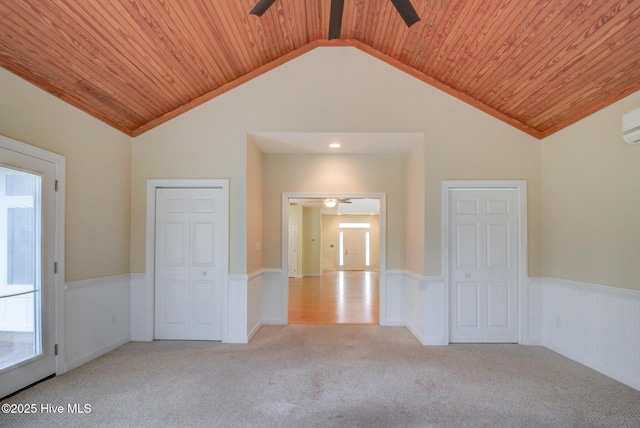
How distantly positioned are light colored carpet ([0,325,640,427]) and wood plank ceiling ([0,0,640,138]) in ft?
8.87

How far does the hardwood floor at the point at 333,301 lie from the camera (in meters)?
5.79

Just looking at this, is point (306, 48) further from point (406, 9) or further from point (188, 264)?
point (188, 264)

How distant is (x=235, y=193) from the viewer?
177 inches

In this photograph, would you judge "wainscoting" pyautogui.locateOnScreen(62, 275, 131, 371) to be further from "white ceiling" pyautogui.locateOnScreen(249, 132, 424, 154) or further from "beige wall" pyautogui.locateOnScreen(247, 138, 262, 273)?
"white ceiling" pyautogui.locateOnScreen(249, 132, 424, 154)

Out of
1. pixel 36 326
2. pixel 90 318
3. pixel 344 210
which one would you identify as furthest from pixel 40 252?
pixel 344 210

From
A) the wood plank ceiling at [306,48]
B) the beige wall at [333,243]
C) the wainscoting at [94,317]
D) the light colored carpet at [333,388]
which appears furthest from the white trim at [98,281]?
the beige wall at [333,243]

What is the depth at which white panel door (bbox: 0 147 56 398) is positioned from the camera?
114 inches

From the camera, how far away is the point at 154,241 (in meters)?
4.55

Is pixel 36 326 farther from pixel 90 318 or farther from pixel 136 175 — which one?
pixel 136 175

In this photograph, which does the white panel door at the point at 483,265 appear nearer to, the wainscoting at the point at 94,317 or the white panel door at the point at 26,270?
the wainscoting at the point at 94,317

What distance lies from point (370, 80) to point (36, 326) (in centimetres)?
441

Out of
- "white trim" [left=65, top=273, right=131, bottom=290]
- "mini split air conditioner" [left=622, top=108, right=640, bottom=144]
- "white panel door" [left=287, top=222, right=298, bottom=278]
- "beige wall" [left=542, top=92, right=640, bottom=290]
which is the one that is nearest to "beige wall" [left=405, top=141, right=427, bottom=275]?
"beige wall" [left=542, top=92, right=640, bottom=290]

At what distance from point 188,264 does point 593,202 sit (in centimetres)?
471

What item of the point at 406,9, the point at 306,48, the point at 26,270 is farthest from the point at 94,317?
the point at 406,9
